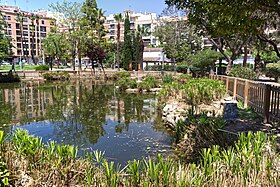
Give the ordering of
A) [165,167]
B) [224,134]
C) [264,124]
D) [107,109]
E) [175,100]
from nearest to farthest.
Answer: [165,167] → [224,134] → [264,124] → [175,100] → [107,109]

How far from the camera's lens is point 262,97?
7.39 metres

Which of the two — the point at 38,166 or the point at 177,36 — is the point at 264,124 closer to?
the point at 38,166

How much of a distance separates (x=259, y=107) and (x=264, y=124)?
3.50ft

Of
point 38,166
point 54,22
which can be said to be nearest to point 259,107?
point 38,166

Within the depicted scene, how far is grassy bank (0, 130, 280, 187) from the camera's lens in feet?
9.80

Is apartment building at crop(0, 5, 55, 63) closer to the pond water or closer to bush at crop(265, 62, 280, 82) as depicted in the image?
bush at crop(265, 62, 280, 82)

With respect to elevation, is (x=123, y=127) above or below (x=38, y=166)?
below

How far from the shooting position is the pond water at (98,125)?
22.0 ft

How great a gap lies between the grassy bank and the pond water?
214 centimetres

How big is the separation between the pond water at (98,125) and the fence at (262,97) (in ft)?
8.86

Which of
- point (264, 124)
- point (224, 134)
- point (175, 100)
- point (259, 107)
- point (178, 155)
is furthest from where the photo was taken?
point (175, 100)

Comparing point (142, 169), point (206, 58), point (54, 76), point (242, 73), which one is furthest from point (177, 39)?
point (142, 169)

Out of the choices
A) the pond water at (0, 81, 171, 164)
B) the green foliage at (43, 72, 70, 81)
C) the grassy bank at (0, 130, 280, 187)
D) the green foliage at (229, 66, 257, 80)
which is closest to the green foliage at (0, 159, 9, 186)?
the grassy bank at (0, 130, 280, 187)

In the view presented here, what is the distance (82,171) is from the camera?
3744 millimetres
